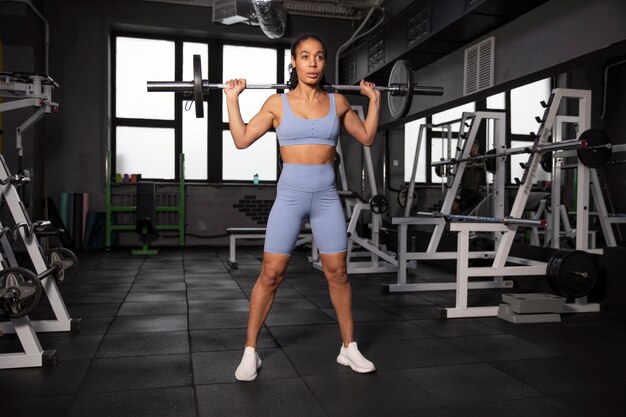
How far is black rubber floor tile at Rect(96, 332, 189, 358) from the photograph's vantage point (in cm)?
221

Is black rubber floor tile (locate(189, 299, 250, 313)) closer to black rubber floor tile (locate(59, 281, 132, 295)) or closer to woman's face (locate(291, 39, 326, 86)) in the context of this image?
black rubber floor tile (locate(59, 281, 132, 295))

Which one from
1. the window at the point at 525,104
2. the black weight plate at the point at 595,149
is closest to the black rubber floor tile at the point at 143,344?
the black weight plate at the point at 595,149

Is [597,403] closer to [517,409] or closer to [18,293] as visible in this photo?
[517,409]

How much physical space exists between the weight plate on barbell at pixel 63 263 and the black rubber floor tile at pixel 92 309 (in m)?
0.35

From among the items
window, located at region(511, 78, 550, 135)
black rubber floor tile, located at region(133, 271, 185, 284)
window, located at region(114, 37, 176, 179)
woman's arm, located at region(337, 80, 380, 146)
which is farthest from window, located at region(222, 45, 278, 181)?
woman's arm, located at region(337, 80, 380, 146)

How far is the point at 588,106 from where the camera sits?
320 cm

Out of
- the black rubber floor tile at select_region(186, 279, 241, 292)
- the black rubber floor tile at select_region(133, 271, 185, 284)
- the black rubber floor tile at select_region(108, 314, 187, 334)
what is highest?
the black rubber floor tile at select_region(108, 314, 187, 334)

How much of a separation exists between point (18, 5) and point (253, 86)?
4.89 m

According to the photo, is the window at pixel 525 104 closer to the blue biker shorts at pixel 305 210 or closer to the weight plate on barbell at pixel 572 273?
the weight plate on barbell at pixel 572 273

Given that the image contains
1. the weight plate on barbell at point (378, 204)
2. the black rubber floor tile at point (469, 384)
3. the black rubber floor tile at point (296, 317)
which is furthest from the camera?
the weight plate on barbell at point (378, 204)

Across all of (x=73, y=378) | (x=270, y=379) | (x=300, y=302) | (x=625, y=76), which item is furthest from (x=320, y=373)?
(x=625, y=76)

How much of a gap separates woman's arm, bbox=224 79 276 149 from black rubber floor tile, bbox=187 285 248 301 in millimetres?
1813

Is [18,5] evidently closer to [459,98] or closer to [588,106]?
[459,98]

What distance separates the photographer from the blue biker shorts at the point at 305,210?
73.0 inches
